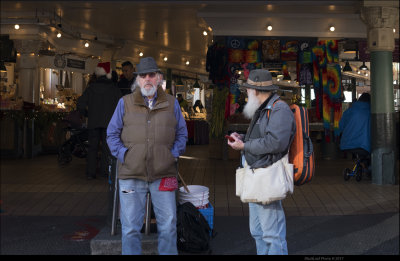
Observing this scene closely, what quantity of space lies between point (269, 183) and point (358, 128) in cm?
584

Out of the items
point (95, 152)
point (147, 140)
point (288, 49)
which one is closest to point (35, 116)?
point (95, 152)

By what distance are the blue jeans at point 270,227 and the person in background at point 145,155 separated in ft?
2.27

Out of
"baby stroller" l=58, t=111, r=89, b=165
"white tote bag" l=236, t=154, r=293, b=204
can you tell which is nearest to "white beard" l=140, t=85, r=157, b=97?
"white tote bag" l=236, t=154, r=293, b=204

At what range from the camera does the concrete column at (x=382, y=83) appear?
9.30 meters

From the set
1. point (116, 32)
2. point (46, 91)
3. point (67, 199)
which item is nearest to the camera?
point (67, 199)

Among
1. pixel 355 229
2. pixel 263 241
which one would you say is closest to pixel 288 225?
pixel 355 229

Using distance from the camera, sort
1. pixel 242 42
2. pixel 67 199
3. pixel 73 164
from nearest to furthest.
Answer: pixel 67 199, pixel 73 164, pixel 242 42

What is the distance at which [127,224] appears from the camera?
453 cm

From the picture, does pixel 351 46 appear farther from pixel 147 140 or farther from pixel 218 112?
pixel 147 140

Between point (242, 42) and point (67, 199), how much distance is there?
6.95 m

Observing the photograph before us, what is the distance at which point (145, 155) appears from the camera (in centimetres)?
449

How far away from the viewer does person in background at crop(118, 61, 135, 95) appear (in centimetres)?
948
